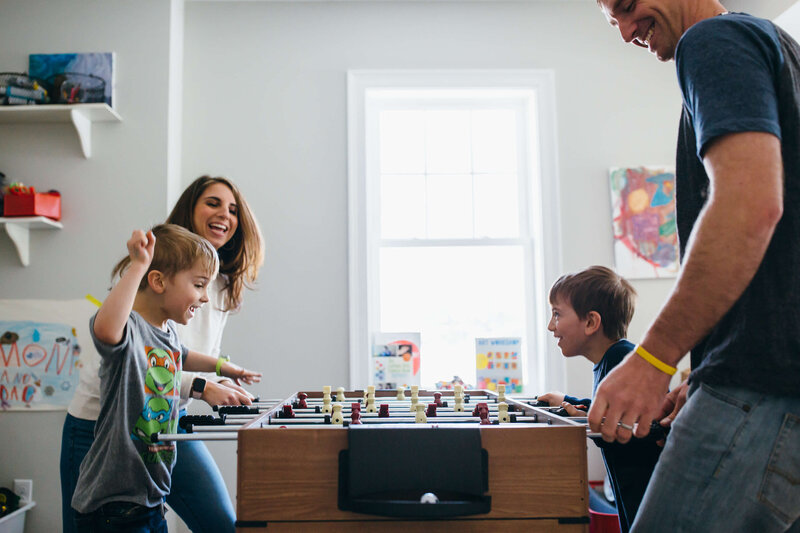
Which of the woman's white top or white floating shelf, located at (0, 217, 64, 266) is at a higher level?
white floating shelf, located at (0, 217, 64, 266)

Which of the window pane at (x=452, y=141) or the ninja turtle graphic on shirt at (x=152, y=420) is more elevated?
the window pane at (x=452, y=141)

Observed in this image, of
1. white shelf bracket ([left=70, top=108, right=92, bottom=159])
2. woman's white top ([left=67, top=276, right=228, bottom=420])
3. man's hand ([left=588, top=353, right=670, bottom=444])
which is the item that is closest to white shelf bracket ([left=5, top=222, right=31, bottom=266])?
white shelf bracket ([left=70, top=108, right=92, bottom=159])

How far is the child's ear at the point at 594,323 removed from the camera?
6.67ft

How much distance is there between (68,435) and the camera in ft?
5.63

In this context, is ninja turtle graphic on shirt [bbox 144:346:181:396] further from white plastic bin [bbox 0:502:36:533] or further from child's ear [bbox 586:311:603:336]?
white plastic bin [bbox 0:502:36:533]

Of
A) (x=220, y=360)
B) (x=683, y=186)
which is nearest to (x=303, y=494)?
(x=683, y=186)

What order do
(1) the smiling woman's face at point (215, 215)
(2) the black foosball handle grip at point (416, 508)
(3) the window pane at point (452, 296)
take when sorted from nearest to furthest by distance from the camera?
(2) the black foosball handle grip at point (416, 508)
(1) the smiling woman's face at point (215, 215)
(3) the window pane at point (452, 296)

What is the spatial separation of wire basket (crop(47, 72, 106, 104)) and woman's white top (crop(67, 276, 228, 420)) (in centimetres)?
149

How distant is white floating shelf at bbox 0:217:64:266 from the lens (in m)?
2.99

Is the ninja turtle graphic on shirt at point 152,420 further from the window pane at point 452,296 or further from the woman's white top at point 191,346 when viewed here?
the window pane at point 452,296

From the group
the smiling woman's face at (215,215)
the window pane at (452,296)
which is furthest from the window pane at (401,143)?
the smiling woman's face at (215,215)

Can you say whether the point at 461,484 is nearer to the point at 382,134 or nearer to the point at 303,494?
the point at 303,494

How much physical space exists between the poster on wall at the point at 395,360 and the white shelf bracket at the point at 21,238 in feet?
6.32

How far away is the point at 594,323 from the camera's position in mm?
2037
